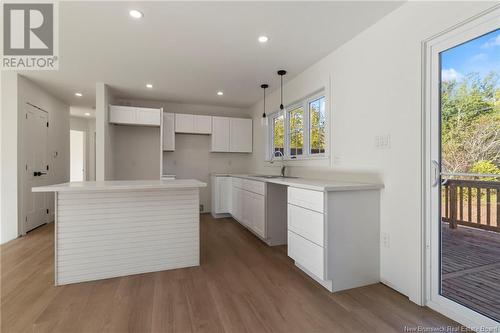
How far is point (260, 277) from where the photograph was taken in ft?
8.05

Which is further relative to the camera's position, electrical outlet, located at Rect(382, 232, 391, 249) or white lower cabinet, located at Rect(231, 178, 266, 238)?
white lower cabinet, located at Rect(231, 178, 266, 238)

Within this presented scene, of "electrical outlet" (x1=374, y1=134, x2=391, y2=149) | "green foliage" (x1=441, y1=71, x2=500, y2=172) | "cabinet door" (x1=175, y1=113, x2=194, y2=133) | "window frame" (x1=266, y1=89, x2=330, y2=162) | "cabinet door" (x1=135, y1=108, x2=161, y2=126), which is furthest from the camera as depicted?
"cabinet door" (x1=175, y1=113, x2=194, y2=133)

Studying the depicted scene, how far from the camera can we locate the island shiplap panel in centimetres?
236

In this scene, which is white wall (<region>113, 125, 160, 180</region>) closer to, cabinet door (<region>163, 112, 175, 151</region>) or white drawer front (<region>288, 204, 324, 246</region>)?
cabinet door (<region>163, 112, 175, 151</region>)

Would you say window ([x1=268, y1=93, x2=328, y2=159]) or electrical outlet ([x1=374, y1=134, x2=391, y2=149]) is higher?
window ([x1=268, y1=93, x2=328, y2=159])

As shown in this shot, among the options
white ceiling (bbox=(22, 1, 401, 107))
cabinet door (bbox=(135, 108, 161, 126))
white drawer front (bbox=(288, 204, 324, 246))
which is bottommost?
white drawer front (bbox=(288, 204, 324, 246))

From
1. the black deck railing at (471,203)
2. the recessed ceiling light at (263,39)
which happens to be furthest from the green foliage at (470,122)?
the recessed ceiling light at (263,39)

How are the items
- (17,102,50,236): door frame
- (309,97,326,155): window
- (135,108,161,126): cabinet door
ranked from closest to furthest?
(309,97,326,155): window → (17,102,50,236): door frame → (135,108,161,126): cabinet door

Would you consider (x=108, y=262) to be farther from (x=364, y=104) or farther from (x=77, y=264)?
(x=364, y=104)

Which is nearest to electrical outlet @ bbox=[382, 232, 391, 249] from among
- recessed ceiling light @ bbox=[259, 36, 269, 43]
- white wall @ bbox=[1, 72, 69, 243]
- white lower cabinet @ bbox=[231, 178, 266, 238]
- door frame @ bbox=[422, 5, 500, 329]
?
door frame @ bbox=[422, 5, 500, 329]

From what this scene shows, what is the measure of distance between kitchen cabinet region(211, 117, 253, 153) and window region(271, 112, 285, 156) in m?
0.96

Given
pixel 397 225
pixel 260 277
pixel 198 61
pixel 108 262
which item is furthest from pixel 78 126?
pixel 397 225

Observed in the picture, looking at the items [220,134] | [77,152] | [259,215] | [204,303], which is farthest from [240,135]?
[77,152]

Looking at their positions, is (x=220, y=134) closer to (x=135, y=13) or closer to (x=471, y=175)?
(x=135, y=13)
